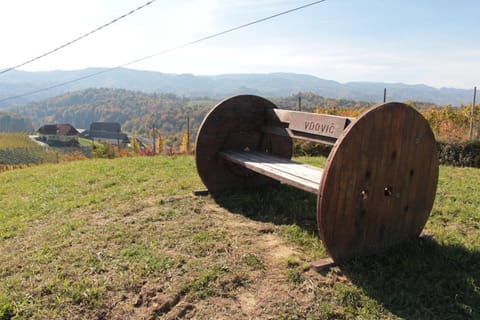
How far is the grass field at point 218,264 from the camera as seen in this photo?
8.80ft

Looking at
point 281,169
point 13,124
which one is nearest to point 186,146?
point 281,169

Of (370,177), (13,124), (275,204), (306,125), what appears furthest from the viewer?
(13,124)

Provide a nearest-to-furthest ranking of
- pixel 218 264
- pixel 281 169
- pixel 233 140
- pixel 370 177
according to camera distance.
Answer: pixel 370 177
pixel 218 264
pixel 281 169
pixel 233 140

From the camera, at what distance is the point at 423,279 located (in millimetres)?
2922

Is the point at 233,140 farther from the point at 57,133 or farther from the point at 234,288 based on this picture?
the point at 57,133

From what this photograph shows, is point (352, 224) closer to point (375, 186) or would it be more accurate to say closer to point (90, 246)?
point (375, 186)

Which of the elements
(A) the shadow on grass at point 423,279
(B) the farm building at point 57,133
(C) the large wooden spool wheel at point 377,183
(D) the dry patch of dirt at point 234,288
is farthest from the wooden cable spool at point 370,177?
(B) the farm building at point 57,133

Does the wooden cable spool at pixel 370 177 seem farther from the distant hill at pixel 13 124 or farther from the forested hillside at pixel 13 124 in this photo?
the forested hillside at pixel 13 124

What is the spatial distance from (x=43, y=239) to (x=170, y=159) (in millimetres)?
5142

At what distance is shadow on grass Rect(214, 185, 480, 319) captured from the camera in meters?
2.62

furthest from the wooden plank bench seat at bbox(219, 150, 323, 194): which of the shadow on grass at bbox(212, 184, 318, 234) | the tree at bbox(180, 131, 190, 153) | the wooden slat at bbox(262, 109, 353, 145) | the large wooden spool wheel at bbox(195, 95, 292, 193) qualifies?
the tree at bbox(180, 131, 190, 153)

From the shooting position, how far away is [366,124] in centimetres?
288

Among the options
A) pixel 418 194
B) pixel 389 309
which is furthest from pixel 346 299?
pixel 418 194

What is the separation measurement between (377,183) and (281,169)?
3.97 ft
